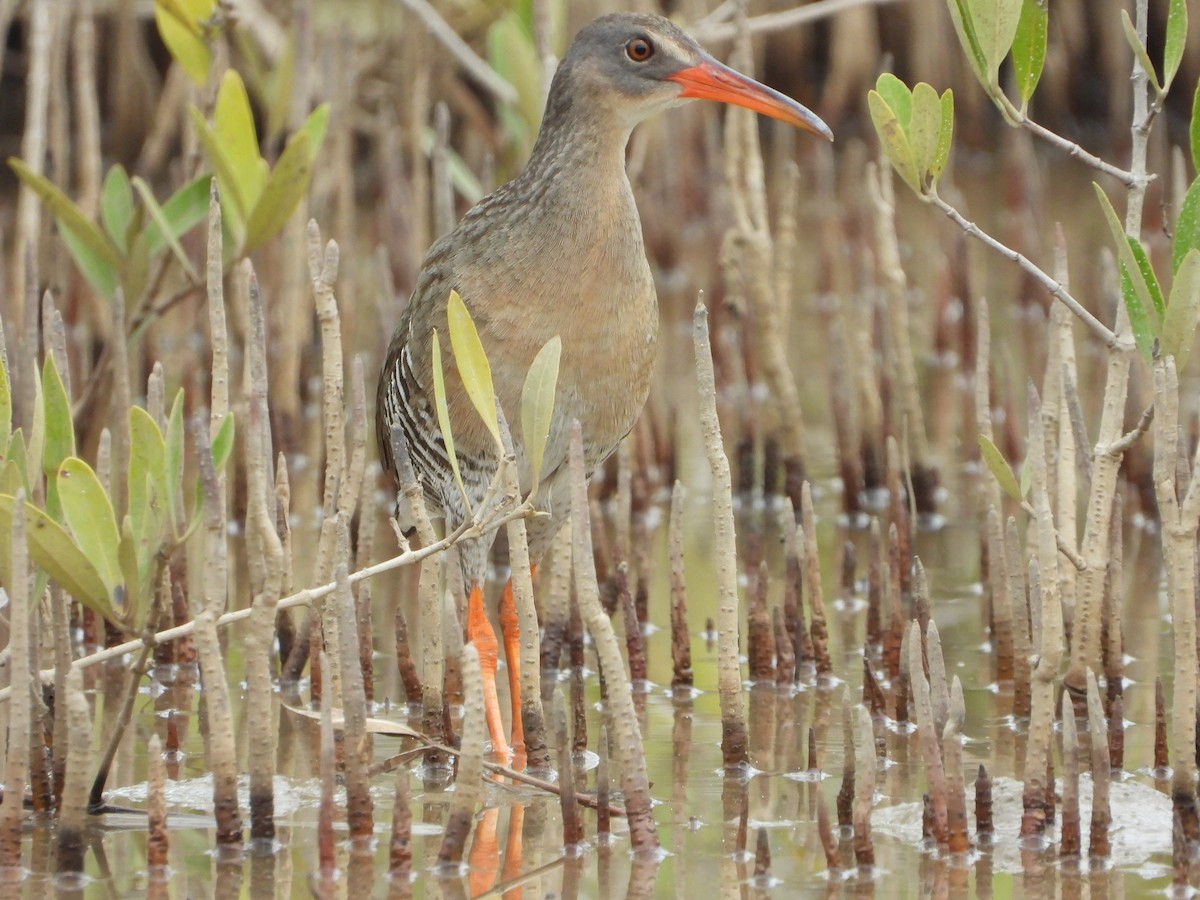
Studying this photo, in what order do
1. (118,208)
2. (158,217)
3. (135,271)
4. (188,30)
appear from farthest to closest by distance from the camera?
(135,271) → (118,208) → (188,30) → (158,217)

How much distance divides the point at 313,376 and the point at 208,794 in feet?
10.8

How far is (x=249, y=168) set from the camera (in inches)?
184

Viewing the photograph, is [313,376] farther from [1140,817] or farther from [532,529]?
[1140,817]

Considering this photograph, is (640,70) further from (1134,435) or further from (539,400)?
(1134,435)

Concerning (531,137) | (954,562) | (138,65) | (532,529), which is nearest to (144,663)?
(532,529)

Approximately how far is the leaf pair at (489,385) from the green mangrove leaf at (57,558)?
0.61m

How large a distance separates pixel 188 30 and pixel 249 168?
1.47 ft

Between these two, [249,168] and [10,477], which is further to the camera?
[249,168]

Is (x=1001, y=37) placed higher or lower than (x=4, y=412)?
higher

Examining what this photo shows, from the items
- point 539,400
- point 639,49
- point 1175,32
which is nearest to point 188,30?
point 639,49

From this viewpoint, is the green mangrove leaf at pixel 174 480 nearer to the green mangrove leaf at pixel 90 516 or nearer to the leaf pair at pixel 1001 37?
the green mangrove leaf at pixel 90 516

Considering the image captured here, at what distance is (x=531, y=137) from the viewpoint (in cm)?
601

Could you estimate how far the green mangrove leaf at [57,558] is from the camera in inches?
114

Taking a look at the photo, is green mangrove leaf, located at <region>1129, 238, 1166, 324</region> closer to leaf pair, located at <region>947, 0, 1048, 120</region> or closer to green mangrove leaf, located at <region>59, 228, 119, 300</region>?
leaf pair, located at <region>947, 0, 1048, 120</region>
